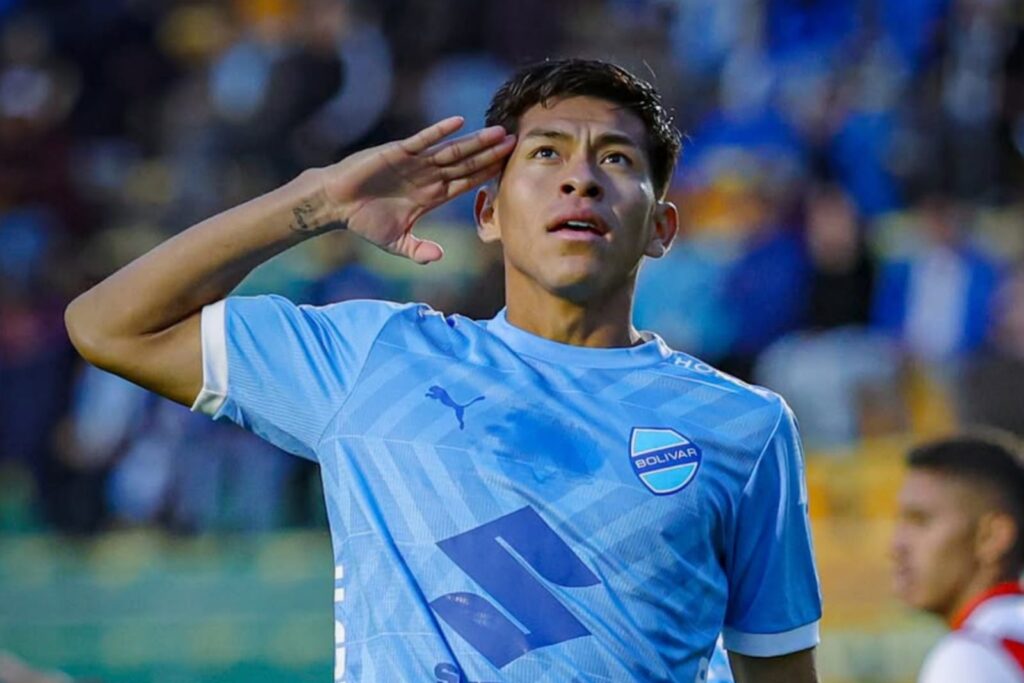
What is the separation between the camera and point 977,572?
469cm

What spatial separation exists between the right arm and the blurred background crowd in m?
6.20

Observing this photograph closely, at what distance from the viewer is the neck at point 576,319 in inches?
151

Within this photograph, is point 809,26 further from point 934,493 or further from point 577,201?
point 577,201

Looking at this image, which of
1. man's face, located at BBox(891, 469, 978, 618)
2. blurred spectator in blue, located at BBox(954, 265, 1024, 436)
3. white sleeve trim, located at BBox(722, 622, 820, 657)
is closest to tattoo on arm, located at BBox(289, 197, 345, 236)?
white sleeve trim, located at BBox(722, 622, 820, 657)

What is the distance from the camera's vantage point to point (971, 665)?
3760 mm

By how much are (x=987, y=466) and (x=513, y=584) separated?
1.82 meters

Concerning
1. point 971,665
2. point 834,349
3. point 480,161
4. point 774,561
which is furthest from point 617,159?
point 834,349

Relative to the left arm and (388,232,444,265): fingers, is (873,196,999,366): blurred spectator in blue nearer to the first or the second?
the left arm

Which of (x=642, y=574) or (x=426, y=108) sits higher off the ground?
(x=426, y=108)

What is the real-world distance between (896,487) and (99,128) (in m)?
7.33

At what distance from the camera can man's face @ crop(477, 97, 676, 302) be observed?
12.3 ft

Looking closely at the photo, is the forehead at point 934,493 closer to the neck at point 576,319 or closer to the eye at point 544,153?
the neck at point 576,319

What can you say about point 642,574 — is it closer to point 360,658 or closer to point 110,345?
point 360,658

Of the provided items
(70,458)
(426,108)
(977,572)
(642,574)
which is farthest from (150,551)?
(642,574)
